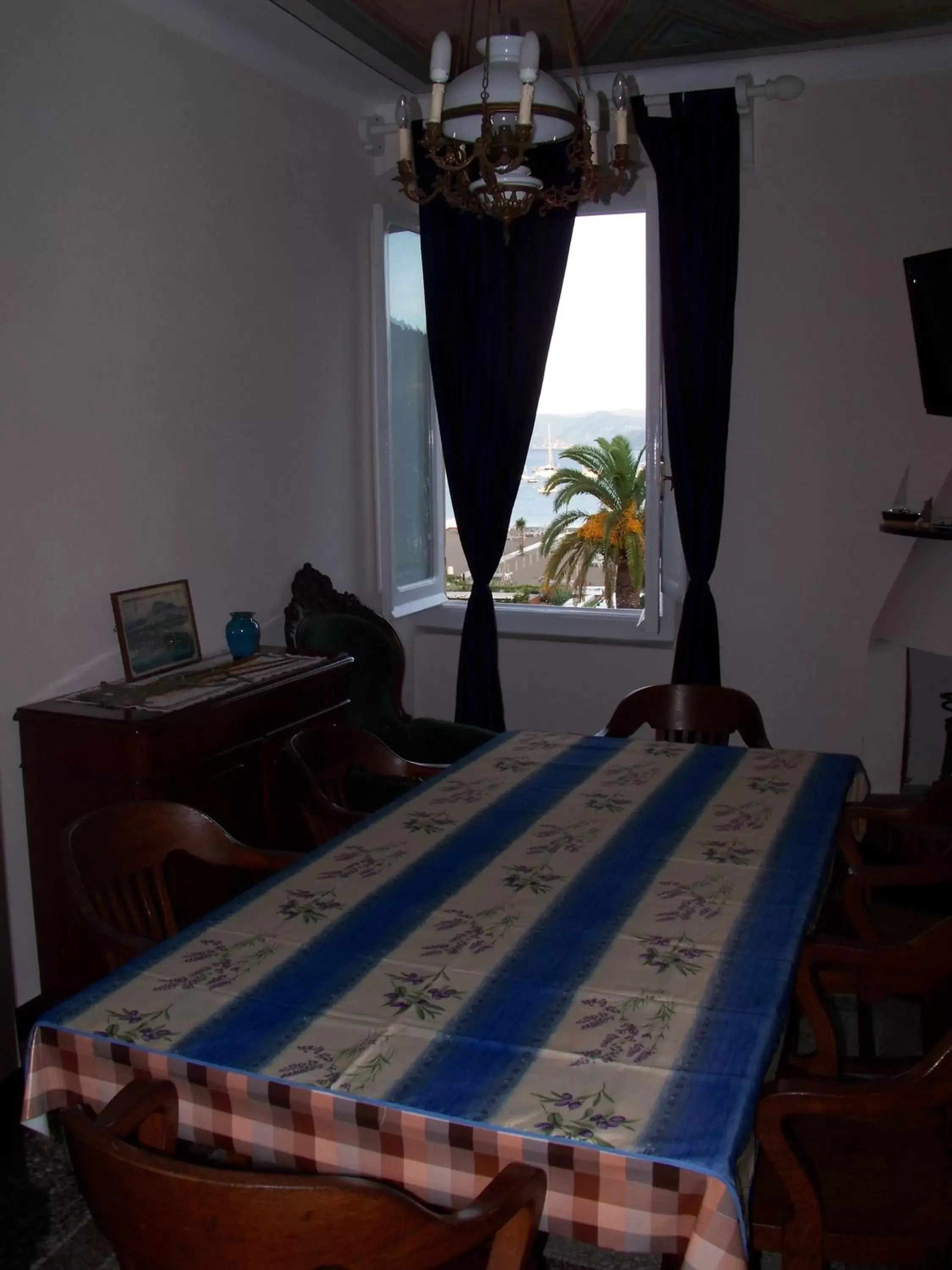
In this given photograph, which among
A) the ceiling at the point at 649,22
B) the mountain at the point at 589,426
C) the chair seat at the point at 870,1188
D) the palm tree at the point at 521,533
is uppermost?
the ceiling at the point at 649,22

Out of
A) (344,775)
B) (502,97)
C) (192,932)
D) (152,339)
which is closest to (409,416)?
(152,339)

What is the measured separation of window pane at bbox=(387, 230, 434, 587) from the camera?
15.0 feet

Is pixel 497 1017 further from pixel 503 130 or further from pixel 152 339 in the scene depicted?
pixel 152 339

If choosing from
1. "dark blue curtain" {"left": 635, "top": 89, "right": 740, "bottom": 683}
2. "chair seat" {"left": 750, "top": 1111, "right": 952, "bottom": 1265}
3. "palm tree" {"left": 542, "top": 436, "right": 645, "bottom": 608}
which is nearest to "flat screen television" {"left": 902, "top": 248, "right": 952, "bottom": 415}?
"dark blue curtain" {"left": 635, "top": 89, "right": 740, "bottom": 683}

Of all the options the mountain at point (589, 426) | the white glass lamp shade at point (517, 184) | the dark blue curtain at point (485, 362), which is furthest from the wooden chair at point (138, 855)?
the mountain at point (589, 426)

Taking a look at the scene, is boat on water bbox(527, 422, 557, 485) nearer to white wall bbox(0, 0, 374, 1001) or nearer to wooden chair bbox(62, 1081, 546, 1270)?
white wall bbox(0, 0, 374, 1001)

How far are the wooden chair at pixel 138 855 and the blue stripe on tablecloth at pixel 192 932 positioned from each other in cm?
7

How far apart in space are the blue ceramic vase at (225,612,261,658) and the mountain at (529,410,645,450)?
163 centimetres

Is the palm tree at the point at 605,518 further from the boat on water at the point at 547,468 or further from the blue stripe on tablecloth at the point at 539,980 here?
the blue stripe on tablecloth at the point at 539,980

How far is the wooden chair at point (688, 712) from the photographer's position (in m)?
3.13

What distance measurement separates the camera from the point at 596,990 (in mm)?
1557

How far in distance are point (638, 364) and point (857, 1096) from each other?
3617 millimetres

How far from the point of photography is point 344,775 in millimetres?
2812

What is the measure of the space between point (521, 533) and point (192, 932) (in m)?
3.75
